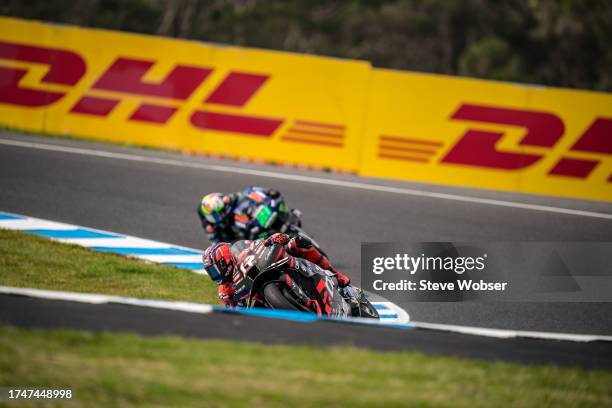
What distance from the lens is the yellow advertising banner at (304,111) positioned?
49.6 ft

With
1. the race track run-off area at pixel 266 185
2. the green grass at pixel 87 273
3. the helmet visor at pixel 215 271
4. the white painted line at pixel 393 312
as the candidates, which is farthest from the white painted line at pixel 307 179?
the helmet visor at pixel 215 271

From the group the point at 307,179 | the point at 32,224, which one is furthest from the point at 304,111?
the point at 32,224

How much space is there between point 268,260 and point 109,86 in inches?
369

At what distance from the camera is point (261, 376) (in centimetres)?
539

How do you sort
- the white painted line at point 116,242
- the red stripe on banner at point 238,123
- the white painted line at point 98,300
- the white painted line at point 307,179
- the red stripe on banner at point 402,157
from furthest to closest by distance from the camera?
the red stripe on banner at point 238,123 < the red stripe on banner at point 402,157 < the white painted line at point 307,179 < the white painted line at point 116,242 < the white painted line at point 98,300

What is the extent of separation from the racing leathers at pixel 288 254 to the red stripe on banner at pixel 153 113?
8.41 m

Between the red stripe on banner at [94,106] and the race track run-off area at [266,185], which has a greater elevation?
the red stripe on banner at [94,106]

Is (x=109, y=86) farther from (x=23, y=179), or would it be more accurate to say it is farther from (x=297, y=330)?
(x=297, y=330)

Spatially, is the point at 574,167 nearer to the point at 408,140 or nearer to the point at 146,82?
the point at 408,140

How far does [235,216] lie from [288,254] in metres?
1.53

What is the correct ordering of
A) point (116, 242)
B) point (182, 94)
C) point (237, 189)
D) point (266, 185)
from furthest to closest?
point (182, 94), point (266, 185), point (237, 189), point (116, 242)

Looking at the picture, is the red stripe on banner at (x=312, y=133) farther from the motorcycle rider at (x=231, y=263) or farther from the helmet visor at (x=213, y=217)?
the motorcycle rider at (x=231, y=263)

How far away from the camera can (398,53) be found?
40.0 m

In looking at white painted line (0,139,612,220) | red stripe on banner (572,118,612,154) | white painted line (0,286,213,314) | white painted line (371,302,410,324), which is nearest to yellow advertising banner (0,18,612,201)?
red stripe on banner (572,118,612,154)
